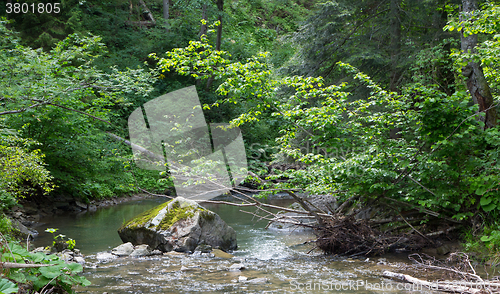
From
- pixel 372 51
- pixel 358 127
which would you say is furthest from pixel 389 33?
pixel 358 127

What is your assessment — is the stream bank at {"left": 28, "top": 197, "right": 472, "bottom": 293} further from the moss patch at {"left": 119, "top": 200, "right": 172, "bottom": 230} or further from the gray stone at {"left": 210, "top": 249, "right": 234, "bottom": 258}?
the moss patch at {"left": 119, "top": 200, "right": 172, "bottom": 230}

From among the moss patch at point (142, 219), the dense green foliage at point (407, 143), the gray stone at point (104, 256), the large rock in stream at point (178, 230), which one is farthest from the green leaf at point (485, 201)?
the gray stone at point (104, 256)

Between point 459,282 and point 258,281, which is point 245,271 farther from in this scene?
point 459,282

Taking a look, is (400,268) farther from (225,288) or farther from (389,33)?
(389,33)

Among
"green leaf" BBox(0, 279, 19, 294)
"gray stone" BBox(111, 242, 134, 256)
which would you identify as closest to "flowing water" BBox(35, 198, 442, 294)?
"gray stone" BBox(111, 242, 134, 256)

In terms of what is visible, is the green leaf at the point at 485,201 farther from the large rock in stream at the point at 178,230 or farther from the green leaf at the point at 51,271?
the green leaf at the point at 51,271

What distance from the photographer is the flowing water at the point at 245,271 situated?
4.80m

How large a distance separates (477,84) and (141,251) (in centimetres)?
716

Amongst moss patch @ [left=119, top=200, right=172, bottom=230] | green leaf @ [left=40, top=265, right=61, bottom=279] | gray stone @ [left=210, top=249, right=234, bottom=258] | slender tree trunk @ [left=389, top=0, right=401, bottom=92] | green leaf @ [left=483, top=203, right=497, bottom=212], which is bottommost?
gray stone @ [left=210, top=249, right=234, bottom=258]

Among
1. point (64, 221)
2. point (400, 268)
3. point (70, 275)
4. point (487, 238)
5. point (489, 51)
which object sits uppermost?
point (489, 51)

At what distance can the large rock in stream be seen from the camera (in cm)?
728

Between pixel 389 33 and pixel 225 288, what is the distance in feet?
29.7

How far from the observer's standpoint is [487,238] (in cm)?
551

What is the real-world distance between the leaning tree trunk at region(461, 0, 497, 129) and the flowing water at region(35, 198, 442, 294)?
308cm
